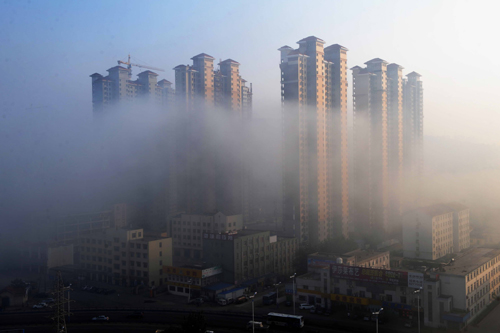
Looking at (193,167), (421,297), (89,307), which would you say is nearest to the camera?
(421,297)

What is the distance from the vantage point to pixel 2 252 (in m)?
22.6

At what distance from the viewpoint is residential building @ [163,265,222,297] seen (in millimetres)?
17125

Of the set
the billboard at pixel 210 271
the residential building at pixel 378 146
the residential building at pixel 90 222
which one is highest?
the residential building at pixel 378 146

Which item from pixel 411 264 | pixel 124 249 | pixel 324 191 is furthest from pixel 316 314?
pixel 324 191

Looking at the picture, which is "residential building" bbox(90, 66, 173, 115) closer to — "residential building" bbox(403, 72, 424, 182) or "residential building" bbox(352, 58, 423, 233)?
"residential building" bbox(352, 58, 423, 233)

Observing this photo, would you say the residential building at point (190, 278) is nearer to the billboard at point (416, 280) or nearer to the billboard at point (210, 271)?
the billboard at point (210, 271)

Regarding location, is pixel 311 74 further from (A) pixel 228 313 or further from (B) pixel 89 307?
(B) pixel 89 307

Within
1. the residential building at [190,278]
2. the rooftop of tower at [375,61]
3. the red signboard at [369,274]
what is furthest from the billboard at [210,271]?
the rooftop of tower at [375,61]

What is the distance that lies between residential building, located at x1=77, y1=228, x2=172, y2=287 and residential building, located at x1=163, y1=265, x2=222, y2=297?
4.00 feet

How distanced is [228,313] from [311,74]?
50.3 feet

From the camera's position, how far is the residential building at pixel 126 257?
1895 cm

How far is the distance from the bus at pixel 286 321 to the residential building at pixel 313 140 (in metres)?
11.0

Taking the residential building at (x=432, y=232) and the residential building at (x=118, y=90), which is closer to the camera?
the residential building at (x=432, y=232)

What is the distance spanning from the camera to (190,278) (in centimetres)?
1728
